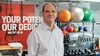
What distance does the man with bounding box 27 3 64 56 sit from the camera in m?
2.49

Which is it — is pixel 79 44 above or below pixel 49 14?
below

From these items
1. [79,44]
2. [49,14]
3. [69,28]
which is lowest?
[79,44]

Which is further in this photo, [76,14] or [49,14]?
[76,14]

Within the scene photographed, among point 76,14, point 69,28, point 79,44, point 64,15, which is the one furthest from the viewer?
point 79,44

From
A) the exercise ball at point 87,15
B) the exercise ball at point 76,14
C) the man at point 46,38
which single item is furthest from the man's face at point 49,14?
the exercise ball at point 87,15

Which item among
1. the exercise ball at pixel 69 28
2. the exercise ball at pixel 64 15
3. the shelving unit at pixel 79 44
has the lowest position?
the shelving unit at pixel 79 44

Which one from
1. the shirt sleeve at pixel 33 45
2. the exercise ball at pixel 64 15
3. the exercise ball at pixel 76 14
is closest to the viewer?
the shirt sleeve at pixel 33 45

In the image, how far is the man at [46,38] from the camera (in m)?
2.49

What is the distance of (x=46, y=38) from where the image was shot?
8.43 feet

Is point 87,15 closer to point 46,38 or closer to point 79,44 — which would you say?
point 79,44

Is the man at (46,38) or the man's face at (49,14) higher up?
the man's face at (49,14)

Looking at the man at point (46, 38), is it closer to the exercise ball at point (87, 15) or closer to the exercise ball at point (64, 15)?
the exercise ball at point (64, 15)

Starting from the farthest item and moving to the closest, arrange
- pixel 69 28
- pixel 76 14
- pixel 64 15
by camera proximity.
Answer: pixel 69 28 → pixel 76 14 → pixel 64 15

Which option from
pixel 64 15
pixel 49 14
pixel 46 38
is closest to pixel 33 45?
pixel 46 38
